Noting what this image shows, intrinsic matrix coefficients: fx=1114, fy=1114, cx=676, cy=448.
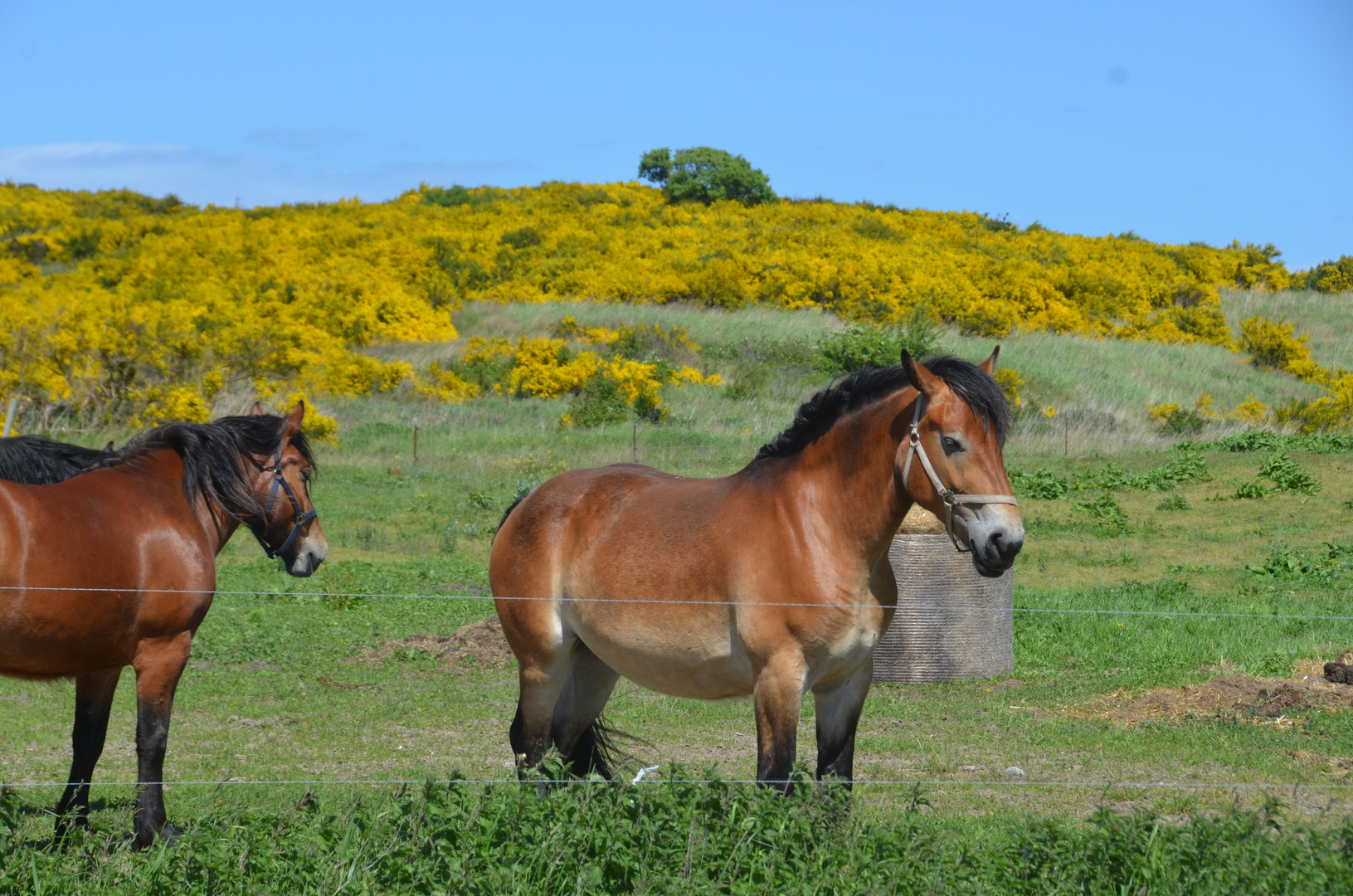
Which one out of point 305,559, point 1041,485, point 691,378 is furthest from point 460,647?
point 691,378

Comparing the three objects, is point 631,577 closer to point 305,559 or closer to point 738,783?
point 738,783

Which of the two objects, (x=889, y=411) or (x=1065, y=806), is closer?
(x=889, y=411)

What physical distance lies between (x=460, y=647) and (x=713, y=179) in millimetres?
49707

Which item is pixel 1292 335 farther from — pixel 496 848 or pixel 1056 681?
pixel 496 848

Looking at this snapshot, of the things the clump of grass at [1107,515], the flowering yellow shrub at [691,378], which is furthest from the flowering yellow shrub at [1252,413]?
the flowering yellow shrub at [691,378]

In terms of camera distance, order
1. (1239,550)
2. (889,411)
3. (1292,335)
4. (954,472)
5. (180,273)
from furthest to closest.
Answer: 1. (180,273)
2. (1292,335)
3. (1239,550)
4. (889,411)
5. (954,472)

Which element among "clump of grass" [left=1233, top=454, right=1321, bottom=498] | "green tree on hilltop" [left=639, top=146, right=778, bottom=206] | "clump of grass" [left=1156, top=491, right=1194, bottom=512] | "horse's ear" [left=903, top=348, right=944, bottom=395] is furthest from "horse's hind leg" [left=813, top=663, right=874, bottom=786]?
"green tree on hilltop" [left=639, top=146, right=778, bottom=206]

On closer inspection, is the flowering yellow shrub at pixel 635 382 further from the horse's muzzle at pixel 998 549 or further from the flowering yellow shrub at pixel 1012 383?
the horse's muzzle at pixel 998 549

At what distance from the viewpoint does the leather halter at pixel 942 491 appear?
4285 mm

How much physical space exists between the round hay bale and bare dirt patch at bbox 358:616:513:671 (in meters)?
3.53

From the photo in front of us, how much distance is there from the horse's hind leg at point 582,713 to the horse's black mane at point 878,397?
4.66 ft

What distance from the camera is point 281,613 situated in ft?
38.5

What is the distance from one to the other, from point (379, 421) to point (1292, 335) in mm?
32505

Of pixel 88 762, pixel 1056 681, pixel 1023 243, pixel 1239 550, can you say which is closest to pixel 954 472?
pixel 88 762
